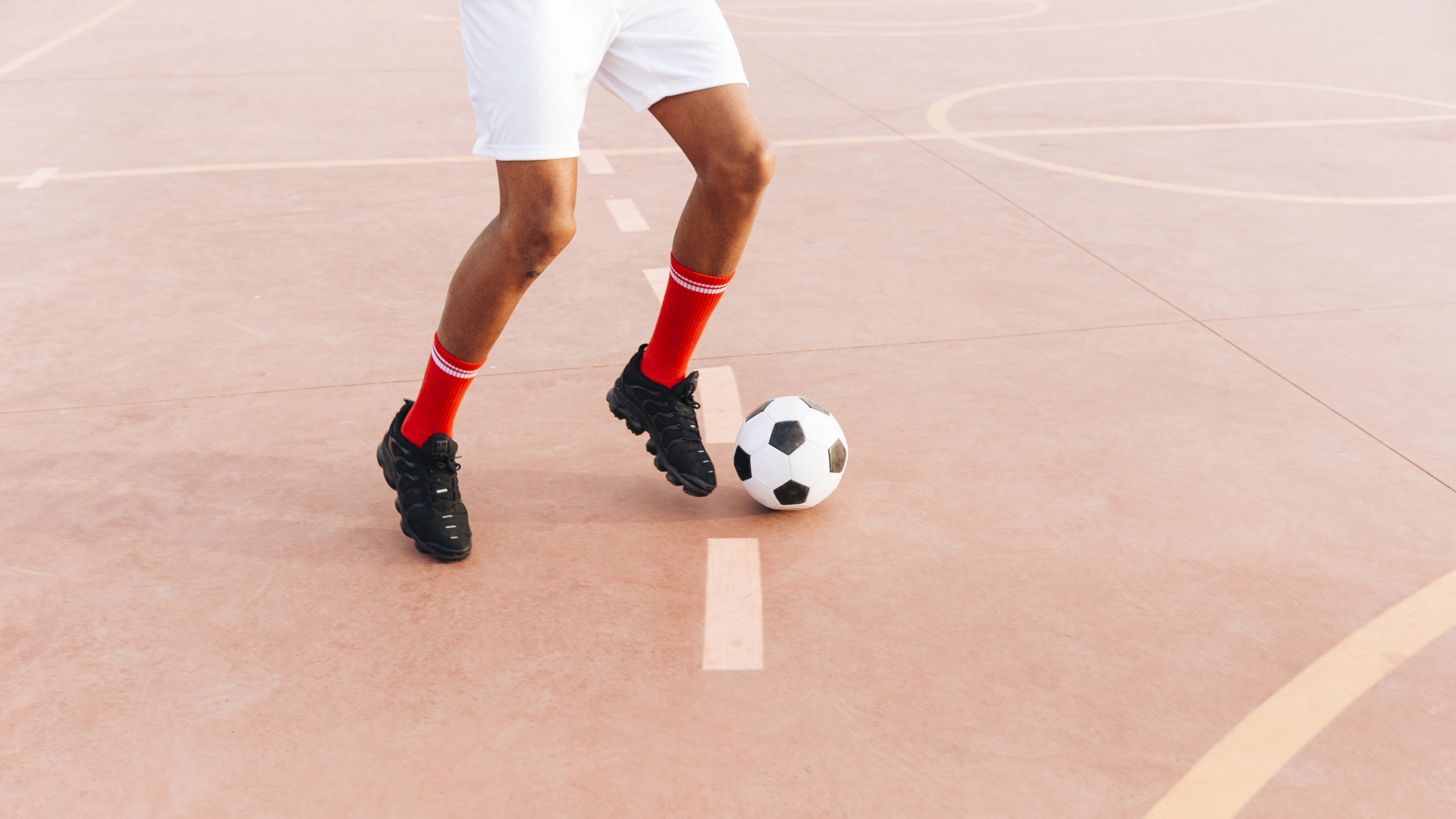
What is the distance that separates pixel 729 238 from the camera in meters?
2.77

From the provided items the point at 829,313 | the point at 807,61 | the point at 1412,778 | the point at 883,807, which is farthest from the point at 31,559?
the point at 807,61

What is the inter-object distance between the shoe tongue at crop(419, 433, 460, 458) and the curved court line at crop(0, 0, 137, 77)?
281 inches

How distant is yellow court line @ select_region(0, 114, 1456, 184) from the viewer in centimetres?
572

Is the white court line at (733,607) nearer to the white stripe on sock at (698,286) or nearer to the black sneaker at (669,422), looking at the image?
the black sneaker at (669,422)

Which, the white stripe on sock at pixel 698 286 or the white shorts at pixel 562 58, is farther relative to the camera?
the white stripe on sock at pixel 698 286

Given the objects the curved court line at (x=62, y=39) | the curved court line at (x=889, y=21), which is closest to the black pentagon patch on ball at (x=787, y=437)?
the curved court line at (x=62, y=39)

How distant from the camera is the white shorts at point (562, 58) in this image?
2311 mm

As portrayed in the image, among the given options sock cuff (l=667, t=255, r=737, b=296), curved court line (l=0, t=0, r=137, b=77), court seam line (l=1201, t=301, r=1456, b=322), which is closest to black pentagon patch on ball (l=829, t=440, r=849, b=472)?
sock cuff (l=667, t=255, r=737, b=296)

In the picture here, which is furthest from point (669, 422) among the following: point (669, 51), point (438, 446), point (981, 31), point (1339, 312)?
point (981, 31)

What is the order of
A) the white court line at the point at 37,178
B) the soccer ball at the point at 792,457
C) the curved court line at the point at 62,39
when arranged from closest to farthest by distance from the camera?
the soccer ball at the point at 792,457 → the white court line at the point at 37,178 → the curved court line at the point at 62,39

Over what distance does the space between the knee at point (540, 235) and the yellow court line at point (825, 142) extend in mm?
3559

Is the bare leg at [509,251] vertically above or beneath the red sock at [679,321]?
above

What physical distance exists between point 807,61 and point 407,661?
718 centimetres

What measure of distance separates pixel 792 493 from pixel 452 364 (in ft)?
2.71
